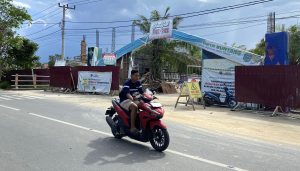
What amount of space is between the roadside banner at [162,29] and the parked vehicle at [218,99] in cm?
619

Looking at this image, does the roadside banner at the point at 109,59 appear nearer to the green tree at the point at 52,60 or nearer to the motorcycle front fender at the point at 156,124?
the motorcycle front fender at the point at 156,124

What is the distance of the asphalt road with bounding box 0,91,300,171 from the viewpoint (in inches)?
278

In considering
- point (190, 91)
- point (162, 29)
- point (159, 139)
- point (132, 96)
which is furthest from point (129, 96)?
point (162, 29)

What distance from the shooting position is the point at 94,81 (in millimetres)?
28422

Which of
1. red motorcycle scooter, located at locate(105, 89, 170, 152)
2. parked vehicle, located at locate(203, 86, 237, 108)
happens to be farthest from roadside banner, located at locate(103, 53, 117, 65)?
red motorcycle scooter, located at locate(105, 89, 170, 152)

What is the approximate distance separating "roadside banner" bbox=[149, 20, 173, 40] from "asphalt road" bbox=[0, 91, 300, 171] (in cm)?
1472

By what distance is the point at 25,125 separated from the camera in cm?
1172

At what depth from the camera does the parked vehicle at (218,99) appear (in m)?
19.6

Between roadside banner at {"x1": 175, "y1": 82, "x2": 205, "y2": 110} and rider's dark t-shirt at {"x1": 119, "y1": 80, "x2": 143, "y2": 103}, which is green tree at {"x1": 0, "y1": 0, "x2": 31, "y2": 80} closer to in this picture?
roadside banner at {"x1": 175, "y1": 82, "x2": 205, "y2": 110}

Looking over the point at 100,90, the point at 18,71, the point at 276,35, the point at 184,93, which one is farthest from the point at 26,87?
the point at 276,35

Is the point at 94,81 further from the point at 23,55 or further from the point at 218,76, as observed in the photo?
the point at 23,55

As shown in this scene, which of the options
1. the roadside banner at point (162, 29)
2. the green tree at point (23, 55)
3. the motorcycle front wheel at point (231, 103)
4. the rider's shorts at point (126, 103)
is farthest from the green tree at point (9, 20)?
the rider's shorts at point (126, 103)

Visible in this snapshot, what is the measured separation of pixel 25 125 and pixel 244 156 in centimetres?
646

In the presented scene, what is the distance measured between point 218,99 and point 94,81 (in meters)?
10.7
